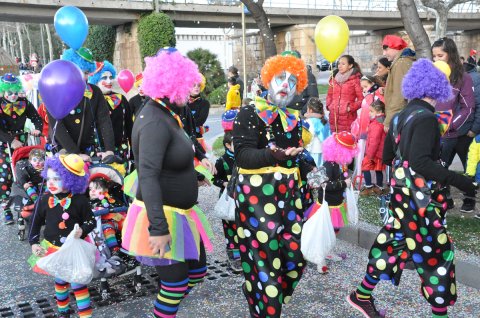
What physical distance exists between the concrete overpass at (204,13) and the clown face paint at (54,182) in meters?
20.4

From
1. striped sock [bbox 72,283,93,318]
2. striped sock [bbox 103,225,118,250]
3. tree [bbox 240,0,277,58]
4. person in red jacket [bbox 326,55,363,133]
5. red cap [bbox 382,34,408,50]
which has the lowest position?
striped sock [bbox 72,283,93,318]

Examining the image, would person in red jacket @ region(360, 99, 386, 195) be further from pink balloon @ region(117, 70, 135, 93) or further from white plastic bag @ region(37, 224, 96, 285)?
white plastic bag @ region(37, 224, 96, 285)

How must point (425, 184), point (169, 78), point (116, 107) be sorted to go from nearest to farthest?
point (169, 78) < point (425, 184) < point (116, 107)

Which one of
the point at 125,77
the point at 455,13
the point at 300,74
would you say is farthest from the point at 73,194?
the point at 455,13

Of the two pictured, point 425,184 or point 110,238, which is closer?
point 425,184

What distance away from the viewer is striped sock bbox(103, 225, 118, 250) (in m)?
4.46

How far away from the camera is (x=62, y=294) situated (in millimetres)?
3719

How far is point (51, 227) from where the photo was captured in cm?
367

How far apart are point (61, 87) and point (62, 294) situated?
5.47 ft

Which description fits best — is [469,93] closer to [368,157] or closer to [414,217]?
[368,157]

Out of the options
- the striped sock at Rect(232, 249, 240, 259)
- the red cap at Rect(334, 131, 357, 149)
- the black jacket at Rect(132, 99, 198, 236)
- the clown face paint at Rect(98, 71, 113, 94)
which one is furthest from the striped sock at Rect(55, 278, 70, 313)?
the red cap at Rect(334, 131, 357, 149)

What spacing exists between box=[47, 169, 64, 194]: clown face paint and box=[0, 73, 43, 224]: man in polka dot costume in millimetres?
2882

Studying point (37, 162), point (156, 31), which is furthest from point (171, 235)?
point (156, 31)

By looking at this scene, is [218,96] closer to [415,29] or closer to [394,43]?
[415,29]
